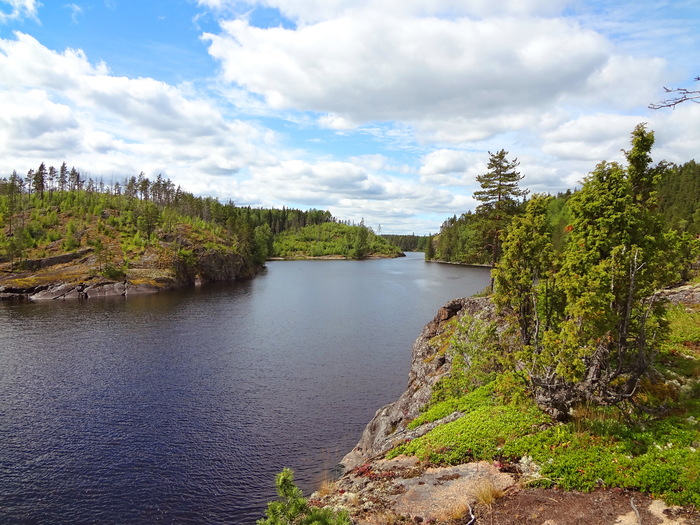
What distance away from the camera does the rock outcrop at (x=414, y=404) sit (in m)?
24.0

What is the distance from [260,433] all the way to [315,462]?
571cm

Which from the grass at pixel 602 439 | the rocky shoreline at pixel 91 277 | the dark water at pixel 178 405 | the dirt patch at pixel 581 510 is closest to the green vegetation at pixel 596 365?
the grass at pixel 602 439

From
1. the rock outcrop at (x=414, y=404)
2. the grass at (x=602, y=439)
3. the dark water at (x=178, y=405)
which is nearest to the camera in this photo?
the grass at (x=602, y=439)

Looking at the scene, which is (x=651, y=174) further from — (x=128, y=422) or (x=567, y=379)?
(x=128, y=422)

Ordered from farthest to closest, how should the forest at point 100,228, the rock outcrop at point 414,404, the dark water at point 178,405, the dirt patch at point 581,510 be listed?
the forest at point 100,228 < the dark water at point 178,405 < the rock outcrop at point 414,404 < the dirt patch at point 581,510

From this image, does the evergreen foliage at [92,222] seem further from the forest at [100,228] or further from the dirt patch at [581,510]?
the dirt patch at [581,510]

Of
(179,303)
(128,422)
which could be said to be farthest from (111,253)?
(128,422)

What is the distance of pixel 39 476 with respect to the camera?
84.9 feet

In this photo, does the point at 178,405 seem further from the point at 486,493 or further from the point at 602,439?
the point at 602,439

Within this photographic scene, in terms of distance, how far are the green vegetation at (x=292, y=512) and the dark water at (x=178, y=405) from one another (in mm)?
15392

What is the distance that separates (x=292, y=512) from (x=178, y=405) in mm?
30433

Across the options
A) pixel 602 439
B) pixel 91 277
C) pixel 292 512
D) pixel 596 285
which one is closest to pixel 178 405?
pixel 292 512

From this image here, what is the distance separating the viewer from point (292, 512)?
32.9 feet

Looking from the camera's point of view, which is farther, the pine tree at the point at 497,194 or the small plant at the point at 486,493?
the pine tree at the point at 497,194
